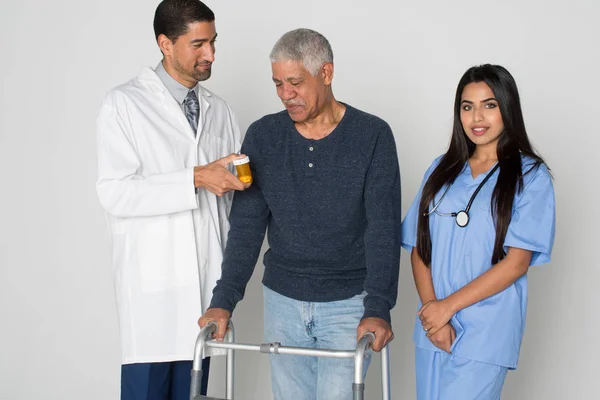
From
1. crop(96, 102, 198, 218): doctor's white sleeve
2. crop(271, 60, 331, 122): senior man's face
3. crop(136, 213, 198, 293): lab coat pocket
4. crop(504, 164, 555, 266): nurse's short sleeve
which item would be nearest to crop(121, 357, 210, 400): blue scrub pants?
crop(136, 213, 198, 293): lab coat pocket

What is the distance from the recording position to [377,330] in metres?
2.08

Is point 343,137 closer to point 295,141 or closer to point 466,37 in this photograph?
point 295,141

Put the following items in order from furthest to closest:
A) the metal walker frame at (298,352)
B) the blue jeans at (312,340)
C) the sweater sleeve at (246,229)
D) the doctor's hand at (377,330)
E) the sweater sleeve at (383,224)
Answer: the sweater sleeve at (246,229)
the blue jeans at (312,340)
the sweater sleeve at (383,224)
the doctor's hand at (377,330)
the metal walker frame at (298,352)

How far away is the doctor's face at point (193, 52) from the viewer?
2592 mm

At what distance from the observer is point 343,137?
2348mm

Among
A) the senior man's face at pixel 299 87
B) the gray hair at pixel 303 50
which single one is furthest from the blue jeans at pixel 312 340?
the gray hair at pixel 303 50

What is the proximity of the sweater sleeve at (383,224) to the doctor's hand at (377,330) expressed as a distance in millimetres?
81

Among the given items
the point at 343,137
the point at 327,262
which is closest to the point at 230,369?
the point at 327,262

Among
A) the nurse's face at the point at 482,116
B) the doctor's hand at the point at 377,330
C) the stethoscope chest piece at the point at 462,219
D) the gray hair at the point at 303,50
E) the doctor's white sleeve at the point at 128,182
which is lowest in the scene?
the doctor's hand at the point at 377,330

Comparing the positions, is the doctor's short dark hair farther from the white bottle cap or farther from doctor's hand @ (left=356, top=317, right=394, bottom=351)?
doctor's hand @ (left=356, top=317, right=394, bottom=351)

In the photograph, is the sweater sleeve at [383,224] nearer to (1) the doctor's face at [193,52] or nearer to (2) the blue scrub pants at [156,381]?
(1) the doctor's face at [193,52]

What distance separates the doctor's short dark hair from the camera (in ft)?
8.47

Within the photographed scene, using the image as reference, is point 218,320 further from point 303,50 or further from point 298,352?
point 303,50

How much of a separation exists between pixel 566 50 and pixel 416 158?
0.85 metres
